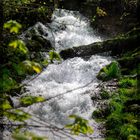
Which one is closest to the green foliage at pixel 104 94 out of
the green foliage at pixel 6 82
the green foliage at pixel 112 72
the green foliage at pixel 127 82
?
the green foliage at pixel 127 82

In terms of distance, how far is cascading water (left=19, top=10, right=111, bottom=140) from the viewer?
8094mm

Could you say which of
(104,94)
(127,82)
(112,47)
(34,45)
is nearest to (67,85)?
(104,94)

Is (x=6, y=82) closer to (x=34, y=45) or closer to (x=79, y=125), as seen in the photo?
(x=34, y=45)

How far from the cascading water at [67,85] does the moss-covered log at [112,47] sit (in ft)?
1.43

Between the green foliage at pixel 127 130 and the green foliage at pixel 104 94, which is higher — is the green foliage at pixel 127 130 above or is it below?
below

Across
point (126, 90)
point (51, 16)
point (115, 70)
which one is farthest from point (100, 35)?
point (126, 90)

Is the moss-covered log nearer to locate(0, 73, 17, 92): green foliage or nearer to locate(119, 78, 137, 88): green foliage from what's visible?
locate(119, 78, 137, 88): green foliage

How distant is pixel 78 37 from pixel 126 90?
6960mm

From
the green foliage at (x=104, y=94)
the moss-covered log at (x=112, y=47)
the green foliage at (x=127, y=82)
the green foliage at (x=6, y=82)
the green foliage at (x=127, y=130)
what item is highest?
the moss-covered log at (x=112, y=47)

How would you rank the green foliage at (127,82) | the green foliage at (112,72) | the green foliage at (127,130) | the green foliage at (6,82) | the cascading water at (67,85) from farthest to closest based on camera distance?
the green foliage at (112,72), the green foliage at (127,82), the green foliage at (6,82), the cascading water at (67,85), the green foliage at (127,130)

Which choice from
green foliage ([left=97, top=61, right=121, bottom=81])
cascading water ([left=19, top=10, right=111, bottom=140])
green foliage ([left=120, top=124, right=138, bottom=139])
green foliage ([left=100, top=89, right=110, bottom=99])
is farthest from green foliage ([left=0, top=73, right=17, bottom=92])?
green foliage ([left=120, top=124, right=138, bottom=139])

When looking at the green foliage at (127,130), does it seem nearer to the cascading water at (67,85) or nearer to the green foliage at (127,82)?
the cascading water at (67,85)

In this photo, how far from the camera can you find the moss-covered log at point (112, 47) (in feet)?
40.1

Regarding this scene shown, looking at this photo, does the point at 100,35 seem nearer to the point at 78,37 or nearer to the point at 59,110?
the point at 78,37
